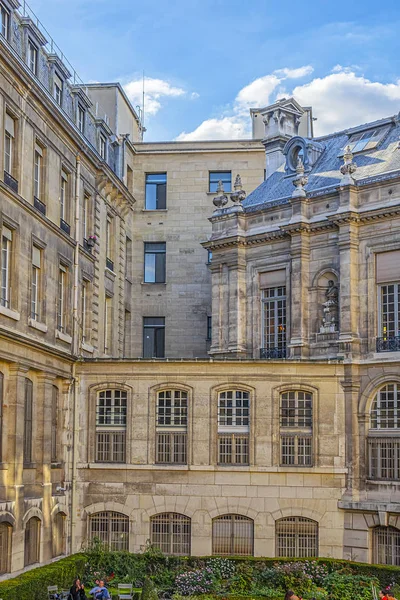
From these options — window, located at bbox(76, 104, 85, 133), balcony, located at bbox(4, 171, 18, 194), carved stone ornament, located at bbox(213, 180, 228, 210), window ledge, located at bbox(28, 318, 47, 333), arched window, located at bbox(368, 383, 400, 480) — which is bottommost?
arched window, located at bbox(368, 383, 400, 480)

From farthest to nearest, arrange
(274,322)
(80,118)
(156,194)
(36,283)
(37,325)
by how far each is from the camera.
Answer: (156,194) < (274,322) < (80,118) < (36,283) < (37,325)

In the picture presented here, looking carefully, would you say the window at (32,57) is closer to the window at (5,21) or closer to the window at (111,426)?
the window at (5,21)

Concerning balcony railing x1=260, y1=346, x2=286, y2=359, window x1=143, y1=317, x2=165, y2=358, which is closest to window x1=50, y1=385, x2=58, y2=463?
balcony railing x1=260, y1=346, x2=286, y2=359

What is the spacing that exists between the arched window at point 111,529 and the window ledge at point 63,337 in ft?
20.4

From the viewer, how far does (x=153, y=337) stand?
154 feet

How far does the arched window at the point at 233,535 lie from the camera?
33562 mm

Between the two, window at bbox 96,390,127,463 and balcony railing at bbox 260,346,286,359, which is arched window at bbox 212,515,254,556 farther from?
balcony railing at bbox 260,346,286,359

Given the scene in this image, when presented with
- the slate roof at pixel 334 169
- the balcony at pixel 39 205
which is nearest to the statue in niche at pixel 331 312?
the slate roof at pixel 334 169

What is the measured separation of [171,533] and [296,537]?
4.35m

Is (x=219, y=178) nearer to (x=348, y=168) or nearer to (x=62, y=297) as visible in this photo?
(x=348, y=168)

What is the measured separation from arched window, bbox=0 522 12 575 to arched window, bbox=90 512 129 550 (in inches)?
222

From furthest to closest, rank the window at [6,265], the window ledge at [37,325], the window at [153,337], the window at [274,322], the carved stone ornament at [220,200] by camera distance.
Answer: the window at [153,337] < the carved stone ornament at [220,200] < the window at [274,322] < the window ledge at [37,325] < the window at [6,265]

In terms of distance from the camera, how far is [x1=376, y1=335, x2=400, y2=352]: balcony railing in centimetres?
3497

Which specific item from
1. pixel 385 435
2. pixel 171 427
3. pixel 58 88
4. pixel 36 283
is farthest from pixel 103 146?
pixel 385 435
